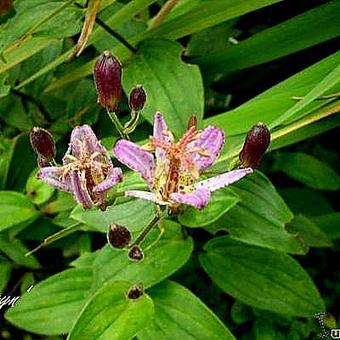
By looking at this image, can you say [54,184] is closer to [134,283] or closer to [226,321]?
[134,283]

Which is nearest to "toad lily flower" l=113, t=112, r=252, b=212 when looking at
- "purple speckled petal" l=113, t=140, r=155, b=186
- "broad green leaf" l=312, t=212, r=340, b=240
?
"purple speckled petal" l=113, t=140, r=155, b=186

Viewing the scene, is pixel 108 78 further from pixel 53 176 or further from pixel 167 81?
pixel 167 81

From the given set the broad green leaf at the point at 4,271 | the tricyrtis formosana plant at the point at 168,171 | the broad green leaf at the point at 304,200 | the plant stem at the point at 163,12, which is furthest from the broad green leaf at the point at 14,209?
the broad green leaf at the point at 304,200

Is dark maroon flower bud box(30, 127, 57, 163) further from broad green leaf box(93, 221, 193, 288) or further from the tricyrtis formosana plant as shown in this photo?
broad green leaf box(93, 221, 193, 288)

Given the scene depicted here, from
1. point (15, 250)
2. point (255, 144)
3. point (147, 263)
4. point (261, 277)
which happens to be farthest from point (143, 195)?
point (15, 250)

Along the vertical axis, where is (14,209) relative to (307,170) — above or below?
above

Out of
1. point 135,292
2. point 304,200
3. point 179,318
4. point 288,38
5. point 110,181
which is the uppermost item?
point 110,181

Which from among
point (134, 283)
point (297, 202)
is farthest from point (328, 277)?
point (134, 283)
